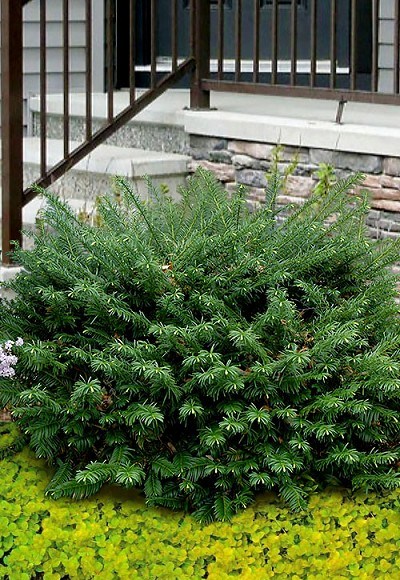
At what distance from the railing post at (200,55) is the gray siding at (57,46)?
1.68m

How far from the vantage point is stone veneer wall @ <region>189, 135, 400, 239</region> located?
Result: 4.53 meters

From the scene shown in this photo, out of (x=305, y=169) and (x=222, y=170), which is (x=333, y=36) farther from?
(x=222, y=170)

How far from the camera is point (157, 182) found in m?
5.26

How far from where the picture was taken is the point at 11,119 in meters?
4.68

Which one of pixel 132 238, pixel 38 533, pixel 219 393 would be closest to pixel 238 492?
pixel 219 393

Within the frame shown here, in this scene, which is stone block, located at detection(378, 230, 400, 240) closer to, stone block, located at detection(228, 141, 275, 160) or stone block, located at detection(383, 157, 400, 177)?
stone block, located at detection(383, 157, 400, 177)

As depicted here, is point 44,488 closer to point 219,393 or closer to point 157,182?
point 219,393

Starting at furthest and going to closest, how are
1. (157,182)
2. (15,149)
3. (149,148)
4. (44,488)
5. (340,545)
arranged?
(149,148) → (157,182) → (15,149) → (44,488) → (340,545)

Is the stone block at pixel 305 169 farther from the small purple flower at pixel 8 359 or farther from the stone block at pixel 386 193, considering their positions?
the small purple flower at pixel 8 359

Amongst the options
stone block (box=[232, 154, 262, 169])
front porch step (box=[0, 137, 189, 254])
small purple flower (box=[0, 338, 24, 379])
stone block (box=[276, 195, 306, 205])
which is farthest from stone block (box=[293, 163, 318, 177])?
small purple flower (box=[0, 338, 24, 379])

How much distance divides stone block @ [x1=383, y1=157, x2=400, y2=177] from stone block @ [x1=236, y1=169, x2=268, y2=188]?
2.19 feet

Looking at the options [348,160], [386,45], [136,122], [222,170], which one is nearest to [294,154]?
[348,160]

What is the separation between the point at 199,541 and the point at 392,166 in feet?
6.87

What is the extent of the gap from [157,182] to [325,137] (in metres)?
0.92
